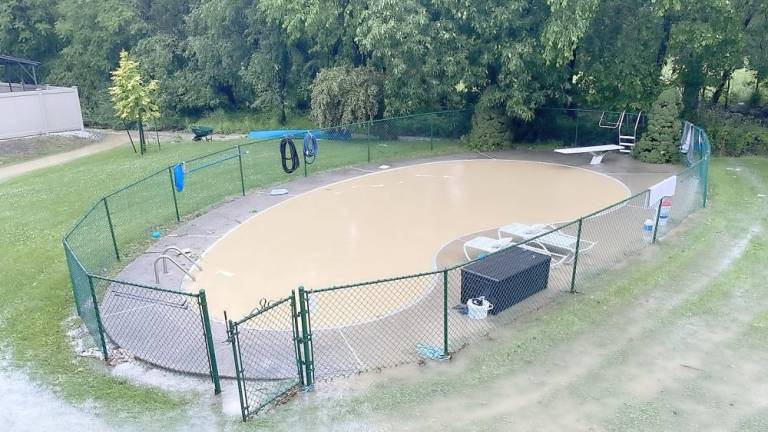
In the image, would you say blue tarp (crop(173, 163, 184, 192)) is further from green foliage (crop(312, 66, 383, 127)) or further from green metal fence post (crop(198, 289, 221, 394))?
green foliage (crop(312, 66, 383, 127))

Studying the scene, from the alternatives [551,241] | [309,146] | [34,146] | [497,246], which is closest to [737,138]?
[551,241]

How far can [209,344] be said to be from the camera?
282 inches

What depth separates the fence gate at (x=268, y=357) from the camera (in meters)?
6.98

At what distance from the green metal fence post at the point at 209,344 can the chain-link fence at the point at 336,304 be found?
0.06ft

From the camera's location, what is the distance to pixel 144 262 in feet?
38.1

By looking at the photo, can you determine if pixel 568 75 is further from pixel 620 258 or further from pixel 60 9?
pixel 60 9

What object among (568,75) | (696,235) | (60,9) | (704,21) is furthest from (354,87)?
(60,9)

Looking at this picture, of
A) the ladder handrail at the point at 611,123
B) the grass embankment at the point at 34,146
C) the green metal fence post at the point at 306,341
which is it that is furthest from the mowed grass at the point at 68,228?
the ladder handrail at the point at 611,123

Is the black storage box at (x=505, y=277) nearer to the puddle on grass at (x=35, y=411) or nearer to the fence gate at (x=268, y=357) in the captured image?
the fence gate at (x=268, y=357)

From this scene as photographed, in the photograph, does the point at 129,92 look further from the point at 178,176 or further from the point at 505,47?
the point at 505,47

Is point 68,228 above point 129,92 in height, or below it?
below

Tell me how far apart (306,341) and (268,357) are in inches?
45.9

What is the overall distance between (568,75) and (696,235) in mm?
10088

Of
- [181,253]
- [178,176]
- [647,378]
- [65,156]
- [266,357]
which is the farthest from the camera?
[65,156]
